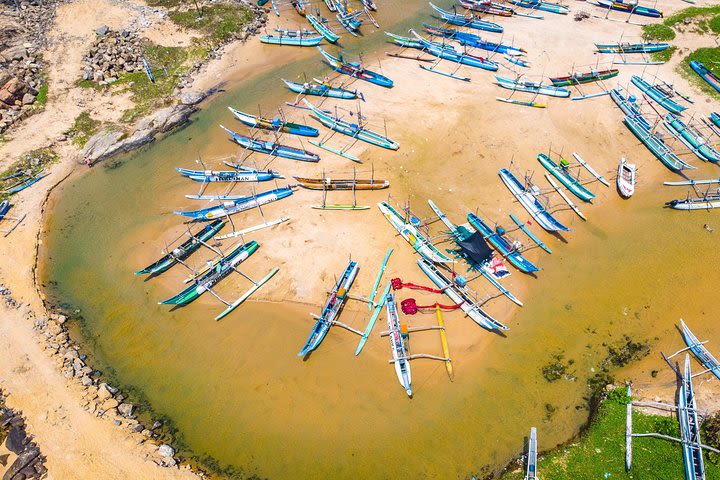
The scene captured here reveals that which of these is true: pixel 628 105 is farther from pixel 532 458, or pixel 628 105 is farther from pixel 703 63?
pixel 532 458

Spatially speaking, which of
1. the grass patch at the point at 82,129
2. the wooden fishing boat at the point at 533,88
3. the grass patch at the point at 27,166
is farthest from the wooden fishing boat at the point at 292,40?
the grass patch at the point at 27,166

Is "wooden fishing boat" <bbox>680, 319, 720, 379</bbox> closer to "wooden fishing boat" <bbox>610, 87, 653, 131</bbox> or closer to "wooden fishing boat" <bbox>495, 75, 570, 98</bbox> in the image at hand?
"wooden fishing boat" <bbox>610, 87, 653, 131</bbox>

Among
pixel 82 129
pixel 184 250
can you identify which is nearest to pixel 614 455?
pixel 184 250

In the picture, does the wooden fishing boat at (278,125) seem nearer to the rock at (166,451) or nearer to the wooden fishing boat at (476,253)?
the wooden fishing boat at (476,253)

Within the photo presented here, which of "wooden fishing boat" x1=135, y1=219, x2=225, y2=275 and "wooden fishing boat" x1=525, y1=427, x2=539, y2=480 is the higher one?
"wooden fishing boat" x1=135, y1=219, x2=225, y2=275

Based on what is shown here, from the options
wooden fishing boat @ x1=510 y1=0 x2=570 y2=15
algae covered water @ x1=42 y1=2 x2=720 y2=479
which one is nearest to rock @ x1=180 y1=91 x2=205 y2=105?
algae covered water @ x1=42 y1=2 x2=720 y2=479
